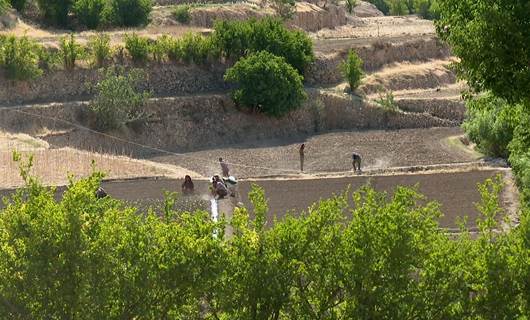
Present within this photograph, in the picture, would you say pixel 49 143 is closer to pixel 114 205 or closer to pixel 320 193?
pixel 320 193

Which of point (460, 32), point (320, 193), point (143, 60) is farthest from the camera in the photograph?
point (143, 60)

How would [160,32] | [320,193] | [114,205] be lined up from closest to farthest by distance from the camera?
[114,205] → [320,193] → [160,32]

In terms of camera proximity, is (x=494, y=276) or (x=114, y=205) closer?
(x=494, y=276)

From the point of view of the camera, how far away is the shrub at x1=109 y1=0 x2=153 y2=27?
71562 millimetres

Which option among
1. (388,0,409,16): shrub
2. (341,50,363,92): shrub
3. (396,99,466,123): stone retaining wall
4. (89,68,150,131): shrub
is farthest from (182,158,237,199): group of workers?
(388,0,409,16): shrub

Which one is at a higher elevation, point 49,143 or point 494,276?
point 494,276

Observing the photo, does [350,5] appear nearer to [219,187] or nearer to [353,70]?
[353,70]

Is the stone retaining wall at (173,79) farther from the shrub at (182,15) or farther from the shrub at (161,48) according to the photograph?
the shrub at (182,15)

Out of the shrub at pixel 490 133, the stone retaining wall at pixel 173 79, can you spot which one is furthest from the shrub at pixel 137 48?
the shrub at pixel 490 133

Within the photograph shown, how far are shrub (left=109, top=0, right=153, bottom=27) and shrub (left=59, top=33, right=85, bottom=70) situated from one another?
1307cm

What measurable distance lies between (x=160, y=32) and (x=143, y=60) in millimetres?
7402

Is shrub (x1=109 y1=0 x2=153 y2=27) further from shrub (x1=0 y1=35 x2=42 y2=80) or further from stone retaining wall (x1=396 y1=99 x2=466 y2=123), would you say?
stone retaining wall (x1=396 y1=99 x2=466 y2=123)

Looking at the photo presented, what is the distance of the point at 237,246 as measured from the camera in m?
19.4

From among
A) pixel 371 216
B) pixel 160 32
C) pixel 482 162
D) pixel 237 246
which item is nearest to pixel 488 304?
pixel 371 216
